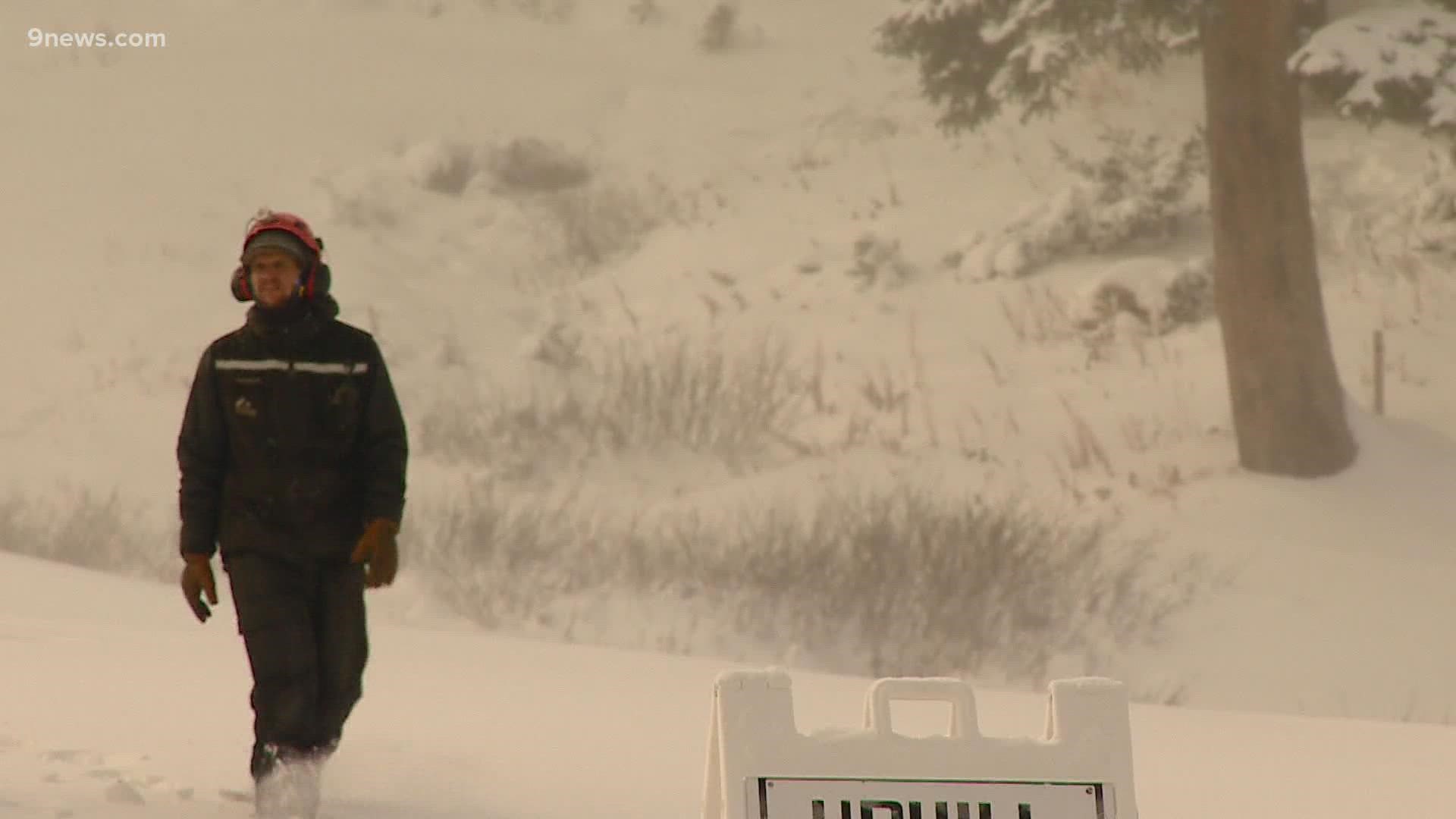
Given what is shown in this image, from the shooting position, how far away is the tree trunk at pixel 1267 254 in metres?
14.1

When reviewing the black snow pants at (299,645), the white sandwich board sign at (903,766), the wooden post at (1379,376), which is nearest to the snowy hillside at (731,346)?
the wooden post at (1379,376)

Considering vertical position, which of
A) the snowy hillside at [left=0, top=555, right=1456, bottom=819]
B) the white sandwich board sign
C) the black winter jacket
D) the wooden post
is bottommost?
the white sandwich board sign

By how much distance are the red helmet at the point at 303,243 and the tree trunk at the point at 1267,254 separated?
9988 millimetres

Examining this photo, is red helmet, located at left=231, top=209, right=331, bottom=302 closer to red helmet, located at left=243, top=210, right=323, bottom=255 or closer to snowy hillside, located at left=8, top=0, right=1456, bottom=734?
red helmet, located at left=243, top=210, right=323, bottom=255

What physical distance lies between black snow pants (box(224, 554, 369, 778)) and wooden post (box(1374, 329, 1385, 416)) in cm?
1187

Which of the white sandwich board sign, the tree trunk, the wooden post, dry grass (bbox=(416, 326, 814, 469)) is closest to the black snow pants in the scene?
the white sandwich board sign

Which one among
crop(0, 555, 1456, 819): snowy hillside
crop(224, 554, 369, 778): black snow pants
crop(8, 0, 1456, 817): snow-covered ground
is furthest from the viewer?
crop(8, 0, 1456, 817): snow-covered ground

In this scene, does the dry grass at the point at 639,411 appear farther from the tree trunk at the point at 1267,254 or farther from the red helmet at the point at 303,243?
the red helmet at the point at 303,243

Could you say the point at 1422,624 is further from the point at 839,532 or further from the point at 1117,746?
the point at 1117,746

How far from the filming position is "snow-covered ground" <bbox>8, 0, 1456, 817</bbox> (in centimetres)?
750

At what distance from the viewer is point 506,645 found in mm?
9188

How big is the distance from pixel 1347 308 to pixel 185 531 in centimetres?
1412

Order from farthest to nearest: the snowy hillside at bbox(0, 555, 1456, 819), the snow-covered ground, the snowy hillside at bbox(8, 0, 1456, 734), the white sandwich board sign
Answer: the snowy hillside at bbox(8, 0, 1456, 734), the snow-covered ground, the snowy hillside at bbox(0, 555, 1456, 819), the white sandwich board sign

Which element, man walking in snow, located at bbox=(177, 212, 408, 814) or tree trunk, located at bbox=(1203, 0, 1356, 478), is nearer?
man walking in snow, located at bbox=(177, 212, 408, 814)
